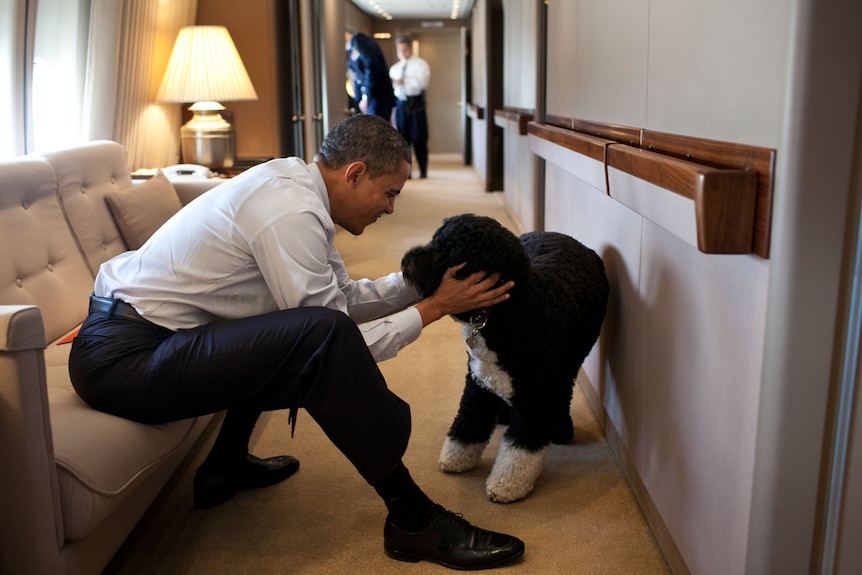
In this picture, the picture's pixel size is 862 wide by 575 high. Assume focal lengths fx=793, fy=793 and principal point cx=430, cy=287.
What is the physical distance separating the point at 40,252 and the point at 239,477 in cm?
89

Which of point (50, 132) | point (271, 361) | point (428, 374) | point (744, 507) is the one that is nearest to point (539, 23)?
point (428, 374)

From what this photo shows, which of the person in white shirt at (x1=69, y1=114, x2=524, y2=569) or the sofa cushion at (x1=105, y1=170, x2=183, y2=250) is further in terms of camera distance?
the sofa cushion at (x1=105, y1=170, x2=183, y2=250)

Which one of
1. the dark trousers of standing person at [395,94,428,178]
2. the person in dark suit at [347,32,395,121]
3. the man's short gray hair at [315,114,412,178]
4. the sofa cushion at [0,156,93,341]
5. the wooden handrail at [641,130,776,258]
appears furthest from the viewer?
the dark trousers of standing person at [395,94,428,178]

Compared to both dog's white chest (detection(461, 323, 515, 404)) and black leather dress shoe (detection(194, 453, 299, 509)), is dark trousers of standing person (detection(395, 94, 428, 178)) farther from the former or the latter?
dog's white chest (detection(461, 323, 515, 404))

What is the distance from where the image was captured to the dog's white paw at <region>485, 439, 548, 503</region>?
2084mm

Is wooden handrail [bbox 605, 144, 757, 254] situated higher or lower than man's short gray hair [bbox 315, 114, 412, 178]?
lower

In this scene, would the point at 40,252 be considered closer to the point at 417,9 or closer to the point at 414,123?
the point at 414,123

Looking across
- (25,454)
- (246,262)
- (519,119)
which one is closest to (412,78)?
(519,119)

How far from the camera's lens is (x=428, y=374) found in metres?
3.13

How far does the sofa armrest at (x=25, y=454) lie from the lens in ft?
4.40

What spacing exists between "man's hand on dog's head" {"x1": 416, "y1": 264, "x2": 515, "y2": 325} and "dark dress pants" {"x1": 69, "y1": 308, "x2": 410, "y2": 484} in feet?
0.66

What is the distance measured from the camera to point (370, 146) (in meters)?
1.78

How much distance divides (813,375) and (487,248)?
86cm

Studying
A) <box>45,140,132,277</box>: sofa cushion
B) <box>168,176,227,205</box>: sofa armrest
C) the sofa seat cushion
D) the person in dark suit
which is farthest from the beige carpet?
the person in dark suit
